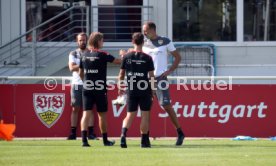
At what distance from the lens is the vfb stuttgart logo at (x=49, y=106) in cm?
1722

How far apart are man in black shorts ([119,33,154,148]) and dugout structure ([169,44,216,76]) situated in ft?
24.1

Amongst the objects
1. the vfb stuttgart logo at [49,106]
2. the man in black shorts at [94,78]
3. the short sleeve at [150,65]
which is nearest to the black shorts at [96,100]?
the man in black shorts at [94,78]

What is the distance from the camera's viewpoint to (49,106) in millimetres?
17250

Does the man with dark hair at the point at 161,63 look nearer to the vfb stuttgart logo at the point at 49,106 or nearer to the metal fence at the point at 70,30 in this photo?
the vfb stuttgart logo at the point at 49,106

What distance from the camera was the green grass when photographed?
11748 mm

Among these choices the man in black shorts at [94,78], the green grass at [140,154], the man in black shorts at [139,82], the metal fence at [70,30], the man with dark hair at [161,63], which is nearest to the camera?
the green grass at [140,154]

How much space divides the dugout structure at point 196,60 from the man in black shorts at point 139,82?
7340mm

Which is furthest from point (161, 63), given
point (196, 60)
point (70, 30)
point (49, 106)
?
point (70, 30)

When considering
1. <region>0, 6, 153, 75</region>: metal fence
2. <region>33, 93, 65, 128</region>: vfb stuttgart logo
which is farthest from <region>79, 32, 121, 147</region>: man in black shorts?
<region>0, 6, 153, 75</region>: metal fence

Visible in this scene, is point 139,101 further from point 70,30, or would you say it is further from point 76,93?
point 70,30

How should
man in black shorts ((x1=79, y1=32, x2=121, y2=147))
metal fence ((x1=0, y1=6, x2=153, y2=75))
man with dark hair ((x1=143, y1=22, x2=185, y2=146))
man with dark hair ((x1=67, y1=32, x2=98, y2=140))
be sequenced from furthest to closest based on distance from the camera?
metal fence ((x1=0, y1=6, x2=153, y2=75)) → man with dark hair ((x1=67, y1=32, x2=98, y2=140)) → man with dark hair ((x1=143, y1=22, x2=185, y2=146)) → man in black shorts ((x1=79, y1=32, x2=121, y2=147))

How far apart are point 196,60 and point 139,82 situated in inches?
303

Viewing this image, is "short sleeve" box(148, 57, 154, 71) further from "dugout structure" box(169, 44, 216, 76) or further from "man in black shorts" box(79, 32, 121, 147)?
"dugout structure" box(169, 44, 216, 76)

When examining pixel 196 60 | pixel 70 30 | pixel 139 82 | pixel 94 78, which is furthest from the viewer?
pixel 70 30
